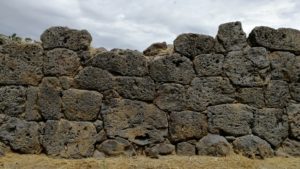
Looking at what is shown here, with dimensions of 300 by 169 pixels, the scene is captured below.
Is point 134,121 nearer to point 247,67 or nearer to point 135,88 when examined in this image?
point 135,88

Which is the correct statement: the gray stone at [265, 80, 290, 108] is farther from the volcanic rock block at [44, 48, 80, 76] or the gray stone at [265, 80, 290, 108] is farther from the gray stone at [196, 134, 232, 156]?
the volcanic rock block at [44, 48, 80, 76]

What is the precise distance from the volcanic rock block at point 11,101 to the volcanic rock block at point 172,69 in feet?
8.43

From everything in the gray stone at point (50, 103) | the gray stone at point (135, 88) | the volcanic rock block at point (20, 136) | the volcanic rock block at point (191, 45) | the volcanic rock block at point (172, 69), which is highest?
the volcanic rock block at point (191, 45)

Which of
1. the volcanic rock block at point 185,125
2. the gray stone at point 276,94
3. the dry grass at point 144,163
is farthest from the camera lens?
the gray stone at point 276,94

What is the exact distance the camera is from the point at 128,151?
828 centimetres

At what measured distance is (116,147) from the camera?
27.0ft

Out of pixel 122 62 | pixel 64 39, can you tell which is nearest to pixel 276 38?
pixel 122 62

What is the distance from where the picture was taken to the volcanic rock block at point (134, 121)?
827cm

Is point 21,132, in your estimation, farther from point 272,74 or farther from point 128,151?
point 272,74

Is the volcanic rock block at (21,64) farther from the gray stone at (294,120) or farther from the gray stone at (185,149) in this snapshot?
the gray stone at (294,120)

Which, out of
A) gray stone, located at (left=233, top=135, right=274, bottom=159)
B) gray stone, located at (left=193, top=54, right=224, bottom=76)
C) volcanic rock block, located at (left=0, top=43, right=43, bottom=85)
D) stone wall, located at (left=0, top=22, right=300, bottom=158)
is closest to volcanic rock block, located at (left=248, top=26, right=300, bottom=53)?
stone wall, located at (left=0, top=22, right=300, bottom=158)

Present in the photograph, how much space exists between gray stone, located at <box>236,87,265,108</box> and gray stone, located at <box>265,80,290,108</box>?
123 millimetres

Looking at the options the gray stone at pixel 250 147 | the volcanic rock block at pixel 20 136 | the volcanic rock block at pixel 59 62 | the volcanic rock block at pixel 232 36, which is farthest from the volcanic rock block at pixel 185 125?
the volcanic rock block at pixel 20 136

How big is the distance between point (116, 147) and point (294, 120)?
360cm
